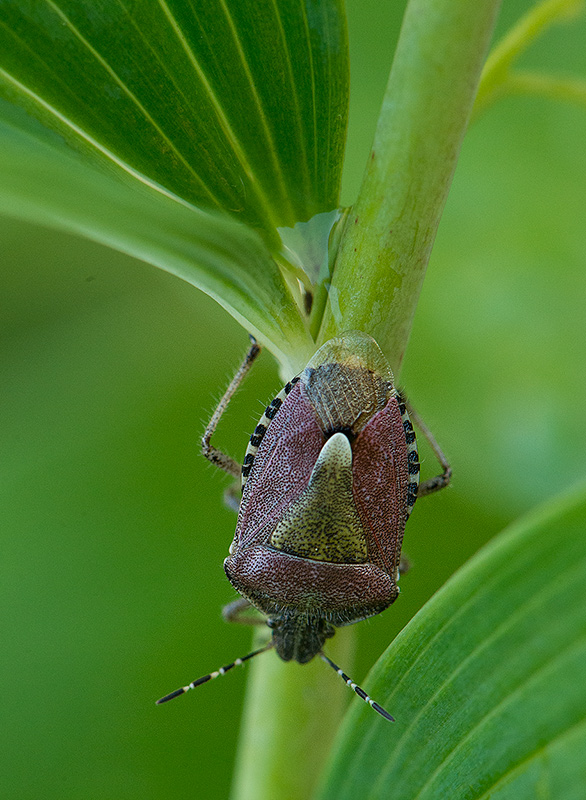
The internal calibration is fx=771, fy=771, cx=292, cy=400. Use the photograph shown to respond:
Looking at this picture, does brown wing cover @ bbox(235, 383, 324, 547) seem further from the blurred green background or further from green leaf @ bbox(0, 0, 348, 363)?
the blurred green background

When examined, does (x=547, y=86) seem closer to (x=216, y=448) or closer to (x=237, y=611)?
(x=216, y=448)

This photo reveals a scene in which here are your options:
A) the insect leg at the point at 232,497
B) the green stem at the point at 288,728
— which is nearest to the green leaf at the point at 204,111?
the green stem at the point at 288,728

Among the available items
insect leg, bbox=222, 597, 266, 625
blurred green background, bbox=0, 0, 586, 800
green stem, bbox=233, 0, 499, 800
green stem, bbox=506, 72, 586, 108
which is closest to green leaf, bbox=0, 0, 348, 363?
green stem, bbox=233, 0, 499, 800

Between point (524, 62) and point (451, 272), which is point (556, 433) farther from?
point (524, 62)

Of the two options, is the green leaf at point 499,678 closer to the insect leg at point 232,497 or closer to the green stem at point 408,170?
the green stem at point 408,170

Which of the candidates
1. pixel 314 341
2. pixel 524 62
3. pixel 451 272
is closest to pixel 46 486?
pixel 451 272

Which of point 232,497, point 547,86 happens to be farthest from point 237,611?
point 547,86
